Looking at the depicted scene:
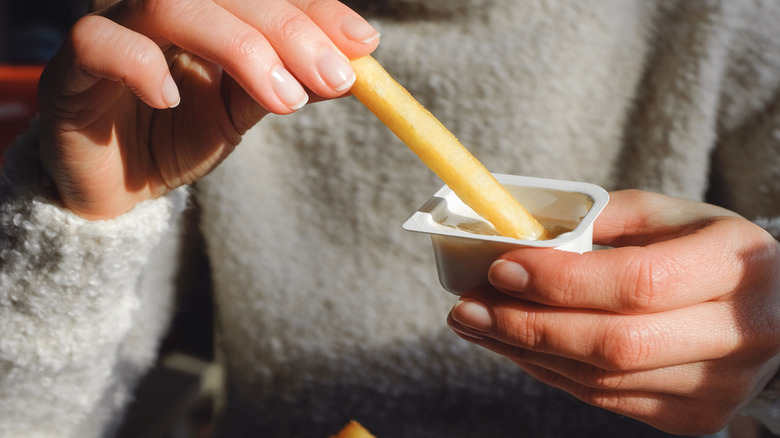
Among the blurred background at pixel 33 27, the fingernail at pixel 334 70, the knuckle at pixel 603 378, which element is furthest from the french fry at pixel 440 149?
the blurred background at pixel 33 27

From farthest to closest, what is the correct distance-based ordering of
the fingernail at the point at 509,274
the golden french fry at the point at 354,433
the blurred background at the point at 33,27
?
the blurred background at the point at 33,27
the golden french fry at the point at 354,433
the fingernail at the point at 509,274

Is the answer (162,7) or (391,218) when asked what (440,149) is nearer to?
(162,7)

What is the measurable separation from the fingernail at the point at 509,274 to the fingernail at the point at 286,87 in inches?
7.8

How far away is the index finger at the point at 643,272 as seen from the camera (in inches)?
17.0

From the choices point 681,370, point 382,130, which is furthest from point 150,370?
point 681,370

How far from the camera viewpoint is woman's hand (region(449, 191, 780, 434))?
0.44 meters

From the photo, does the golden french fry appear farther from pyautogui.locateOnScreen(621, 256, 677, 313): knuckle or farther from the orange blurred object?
the orange blurred object

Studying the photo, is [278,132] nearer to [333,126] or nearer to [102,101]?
[333,126]

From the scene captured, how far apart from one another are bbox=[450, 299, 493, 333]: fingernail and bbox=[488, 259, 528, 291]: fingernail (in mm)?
43

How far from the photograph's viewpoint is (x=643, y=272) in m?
0.44

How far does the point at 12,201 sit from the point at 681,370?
70 centimetres

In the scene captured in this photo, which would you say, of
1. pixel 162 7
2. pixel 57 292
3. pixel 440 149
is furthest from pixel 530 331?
pixel 57 292

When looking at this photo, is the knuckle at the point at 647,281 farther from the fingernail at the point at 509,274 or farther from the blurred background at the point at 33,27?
the blurred background at the point at 33,27

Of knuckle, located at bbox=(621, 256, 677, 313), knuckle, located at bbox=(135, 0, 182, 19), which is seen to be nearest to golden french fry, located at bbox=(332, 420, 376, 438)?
knuckle, located at bbox=(621, 256, 677, 313)
